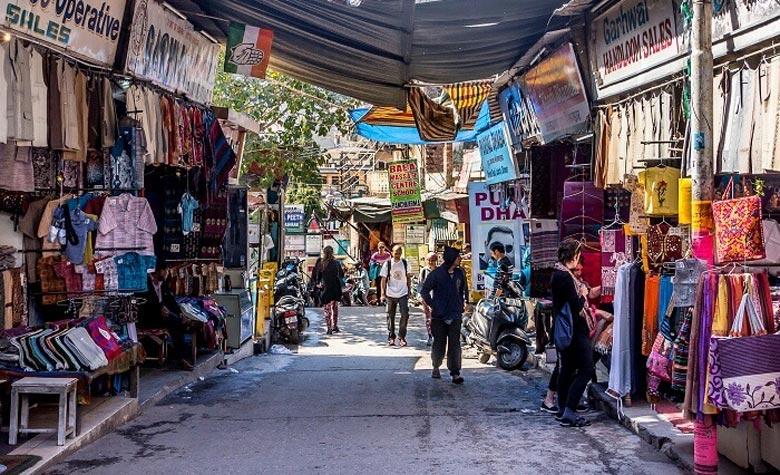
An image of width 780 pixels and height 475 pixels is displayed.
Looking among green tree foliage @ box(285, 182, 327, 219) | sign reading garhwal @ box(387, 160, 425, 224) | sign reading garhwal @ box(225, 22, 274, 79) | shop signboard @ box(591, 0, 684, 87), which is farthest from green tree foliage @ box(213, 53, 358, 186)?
shop signboard @ box(591, 0, 684, 87)

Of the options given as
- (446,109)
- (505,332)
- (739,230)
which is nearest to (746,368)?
(739,230)

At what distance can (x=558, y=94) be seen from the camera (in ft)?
36.3

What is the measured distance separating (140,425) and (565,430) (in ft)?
13.3

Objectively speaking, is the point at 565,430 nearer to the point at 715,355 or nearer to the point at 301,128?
the point at 715,355

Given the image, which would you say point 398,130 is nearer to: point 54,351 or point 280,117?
point 280,117

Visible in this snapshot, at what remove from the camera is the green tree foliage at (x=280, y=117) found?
69.0ft

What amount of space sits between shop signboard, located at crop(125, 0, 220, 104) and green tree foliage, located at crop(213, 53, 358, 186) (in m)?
8.48

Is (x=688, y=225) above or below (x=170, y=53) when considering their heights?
below

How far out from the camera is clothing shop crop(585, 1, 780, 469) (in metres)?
5.55

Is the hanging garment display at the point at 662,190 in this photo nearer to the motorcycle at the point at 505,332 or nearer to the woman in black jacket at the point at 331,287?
the motorcycle at the point at 505,332

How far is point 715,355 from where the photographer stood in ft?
18.1

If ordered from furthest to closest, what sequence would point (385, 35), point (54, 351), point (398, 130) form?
1. point (398, 130)
2. point (385, 35)
3. point (54, 351)

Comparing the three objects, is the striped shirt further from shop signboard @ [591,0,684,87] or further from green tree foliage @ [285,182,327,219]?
green tree foliage @ [285,182,327,219]

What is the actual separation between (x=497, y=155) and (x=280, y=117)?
8140mm
